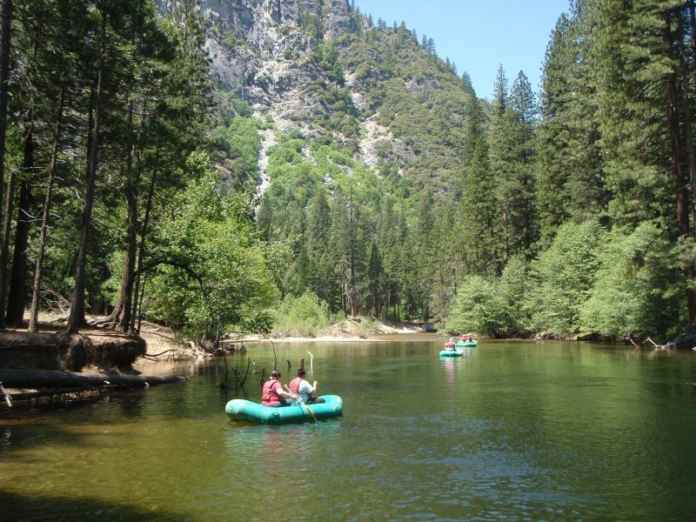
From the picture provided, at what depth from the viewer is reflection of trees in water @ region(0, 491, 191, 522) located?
948 centimetres

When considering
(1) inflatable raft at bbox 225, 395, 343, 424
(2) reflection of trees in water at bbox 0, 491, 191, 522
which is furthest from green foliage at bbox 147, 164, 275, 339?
(2) reflection of trees in water at bbox 0, 491, 191, 522

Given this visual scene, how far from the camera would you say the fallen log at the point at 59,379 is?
59.2ft

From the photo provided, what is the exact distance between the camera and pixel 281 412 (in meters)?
17.4

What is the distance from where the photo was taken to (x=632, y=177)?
124 feet

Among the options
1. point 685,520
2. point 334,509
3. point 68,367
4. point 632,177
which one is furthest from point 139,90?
point 632,177

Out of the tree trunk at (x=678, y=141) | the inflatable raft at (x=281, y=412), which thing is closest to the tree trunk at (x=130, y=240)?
the inflatable raft at (x=281, y=412)

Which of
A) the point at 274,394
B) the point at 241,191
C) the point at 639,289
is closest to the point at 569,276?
the point at 639,289

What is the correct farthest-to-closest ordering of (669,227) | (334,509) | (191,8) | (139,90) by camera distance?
(669,227), (191,8), (139,90), (334,509)

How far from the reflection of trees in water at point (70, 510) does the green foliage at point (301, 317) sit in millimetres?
65806

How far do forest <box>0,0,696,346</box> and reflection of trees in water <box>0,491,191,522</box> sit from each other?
1074 centimetres

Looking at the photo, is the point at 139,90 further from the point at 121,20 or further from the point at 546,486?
the point at 546,486

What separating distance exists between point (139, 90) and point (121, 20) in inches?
139

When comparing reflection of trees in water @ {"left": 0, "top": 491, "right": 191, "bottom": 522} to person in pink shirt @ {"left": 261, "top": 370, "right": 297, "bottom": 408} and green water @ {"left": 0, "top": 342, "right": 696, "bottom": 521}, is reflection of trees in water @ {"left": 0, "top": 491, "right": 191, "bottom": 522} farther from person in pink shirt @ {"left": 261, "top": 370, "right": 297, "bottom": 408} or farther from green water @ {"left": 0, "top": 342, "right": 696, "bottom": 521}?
person in pink shirt @ {"left": 261, "top": 370, "right": 297, "bottom": 408}

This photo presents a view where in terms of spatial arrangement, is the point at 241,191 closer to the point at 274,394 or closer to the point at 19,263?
the point at 19,263
